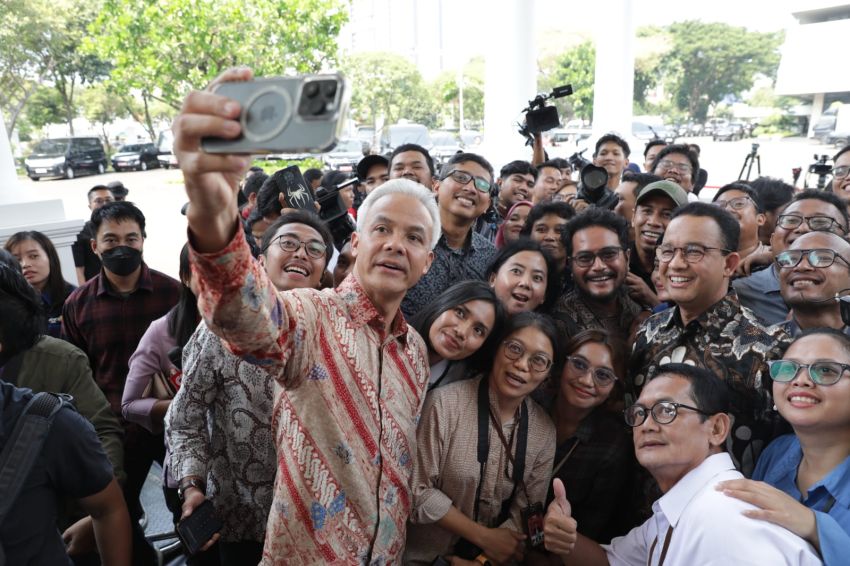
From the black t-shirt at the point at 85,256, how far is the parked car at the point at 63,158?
53.9 feet

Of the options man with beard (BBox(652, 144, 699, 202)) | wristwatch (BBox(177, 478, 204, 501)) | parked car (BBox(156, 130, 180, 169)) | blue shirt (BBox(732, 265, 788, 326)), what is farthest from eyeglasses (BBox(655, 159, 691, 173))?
parked car (BBox(156, 130, 180, 169))

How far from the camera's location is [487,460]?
196cm

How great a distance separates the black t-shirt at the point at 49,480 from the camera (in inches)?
55.2

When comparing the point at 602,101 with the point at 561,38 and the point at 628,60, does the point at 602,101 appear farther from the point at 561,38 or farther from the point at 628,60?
the point at 561,38

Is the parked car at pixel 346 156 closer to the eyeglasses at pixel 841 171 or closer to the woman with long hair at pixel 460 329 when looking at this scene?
the eyeglasses at pixel 841 171

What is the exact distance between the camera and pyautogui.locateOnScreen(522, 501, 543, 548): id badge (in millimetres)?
1922

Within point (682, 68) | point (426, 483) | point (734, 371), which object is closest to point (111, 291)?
point (426, 483)

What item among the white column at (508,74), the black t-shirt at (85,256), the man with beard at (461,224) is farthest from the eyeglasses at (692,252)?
the white column at (508,74)

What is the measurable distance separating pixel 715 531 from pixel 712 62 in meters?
34.9

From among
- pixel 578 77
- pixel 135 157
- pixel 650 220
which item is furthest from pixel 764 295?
pixel 578 77

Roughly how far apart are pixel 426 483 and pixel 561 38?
117 feet

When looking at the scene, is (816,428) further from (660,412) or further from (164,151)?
(164,151)

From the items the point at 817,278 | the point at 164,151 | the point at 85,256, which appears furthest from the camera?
the point at 164,151

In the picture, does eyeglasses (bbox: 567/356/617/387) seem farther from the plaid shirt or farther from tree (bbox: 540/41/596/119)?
tree (bbox: 540/41/596/119)
